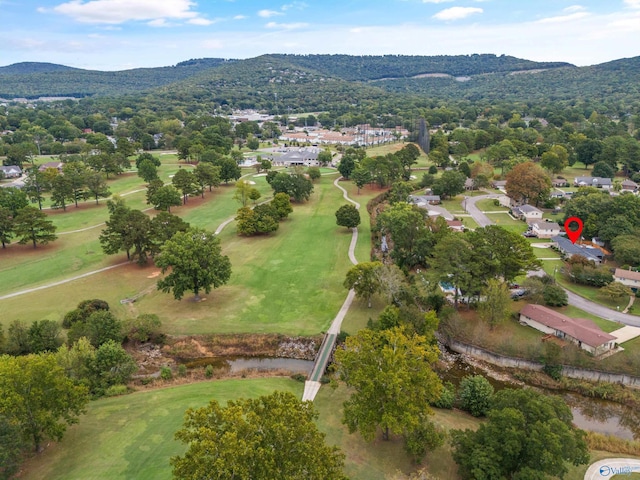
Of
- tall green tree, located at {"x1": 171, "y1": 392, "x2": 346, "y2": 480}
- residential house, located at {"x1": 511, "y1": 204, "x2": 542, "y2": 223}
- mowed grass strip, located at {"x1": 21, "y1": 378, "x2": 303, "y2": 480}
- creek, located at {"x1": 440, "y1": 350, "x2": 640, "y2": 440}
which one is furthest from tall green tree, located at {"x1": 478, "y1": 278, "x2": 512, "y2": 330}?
residential house, located at {"x1": 511, "y1": 204, "x2": 542, "y2": 223}

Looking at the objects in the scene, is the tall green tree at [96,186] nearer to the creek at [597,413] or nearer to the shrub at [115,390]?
the shrub at [115,390]

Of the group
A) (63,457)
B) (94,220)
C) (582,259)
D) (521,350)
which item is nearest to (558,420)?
(521,350)

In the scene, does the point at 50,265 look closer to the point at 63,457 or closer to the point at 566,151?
the point at 63,457

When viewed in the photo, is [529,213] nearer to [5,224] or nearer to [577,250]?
[577,250]

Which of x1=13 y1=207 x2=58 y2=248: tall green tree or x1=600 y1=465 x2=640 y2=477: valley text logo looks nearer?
x1=600 y1=465 x2=640 y2=477: valley text logo

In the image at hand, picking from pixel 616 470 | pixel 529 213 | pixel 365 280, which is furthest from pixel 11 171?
A: pixel 616 470

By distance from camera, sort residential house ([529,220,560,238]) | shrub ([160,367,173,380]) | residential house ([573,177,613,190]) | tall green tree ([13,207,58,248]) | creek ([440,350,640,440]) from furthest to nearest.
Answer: residential house ([573,177,613,190]) → residential house ([529,220,560,238]) → tall green tree ([13,207,58,248]) → shrub ([160,367,173,380]) → creek ([440,350,640,440])

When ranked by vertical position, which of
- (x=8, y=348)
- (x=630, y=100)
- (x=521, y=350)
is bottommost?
(x=521, y=350)

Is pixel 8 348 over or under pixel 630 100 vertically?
under

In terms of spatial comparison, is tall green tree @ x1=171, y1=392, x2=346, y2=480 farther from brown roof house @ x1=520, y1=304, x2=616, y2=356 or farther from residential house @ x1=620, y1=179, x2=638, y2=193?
residential house @ x1=620, y1=179, x2=638, y2=193
